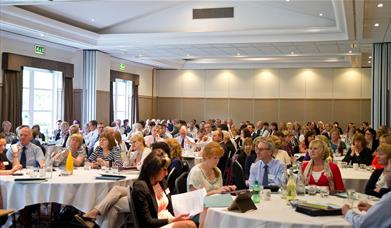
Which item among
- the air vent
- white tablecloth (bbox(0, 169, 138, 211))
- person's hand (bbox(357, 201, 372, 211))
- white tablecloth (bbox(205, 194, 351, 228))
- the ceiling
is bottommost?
white tablecloth (bbox(0, 169, 138, 211))

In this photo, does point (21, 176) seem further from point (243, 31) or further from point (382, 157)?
point (243, 31)

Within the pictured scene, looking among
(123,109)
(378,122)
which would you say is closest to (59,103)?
(123,109)

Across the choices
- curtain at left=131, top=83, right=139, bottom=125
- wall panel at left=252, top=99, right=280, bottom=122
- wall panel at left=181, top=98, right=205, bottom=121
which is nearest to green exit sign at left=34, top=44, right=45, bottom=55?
curtain at left=131, top=83, right=139, bottom=125

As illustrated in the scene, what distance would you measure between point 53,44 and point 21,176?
8.61 meters

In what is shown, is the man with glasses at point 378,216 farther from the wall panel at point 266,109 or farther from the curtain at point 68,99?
the wall panel at point 266,109

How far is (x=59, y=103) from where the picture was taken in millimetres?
13898

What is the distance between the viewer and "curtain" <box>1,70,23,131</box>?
36.2 feet

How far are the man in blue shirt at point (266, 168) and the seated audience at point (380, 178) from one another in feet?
3.21

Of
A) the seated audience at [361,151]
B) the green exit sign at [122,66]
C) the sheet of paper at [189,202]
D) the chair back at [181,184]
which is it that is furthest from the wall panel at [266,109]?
the sheet of paper at [189,202]

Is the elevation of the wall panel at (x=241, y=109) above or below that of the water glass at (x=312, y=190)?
above

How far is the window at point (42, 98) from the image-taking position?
500 inches

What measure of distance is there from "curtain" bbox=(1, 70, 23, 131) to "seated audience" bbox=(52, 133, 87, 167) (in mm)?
5402

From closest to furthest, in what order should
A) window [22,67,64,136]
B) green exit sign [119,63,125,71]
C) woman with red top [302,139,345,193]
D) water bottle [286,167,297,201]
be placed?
A: 1. water bottle [286,167,297,201]
2. woman with red top [302,139,345,193]
3. window [22,67,64,136]
4. green exit sign [119,63,125,71]

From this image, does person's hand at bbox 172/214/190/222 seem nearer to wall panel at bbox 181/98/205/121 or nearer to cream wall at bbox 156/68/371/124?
cream wall at bbox 156/68/371/124
